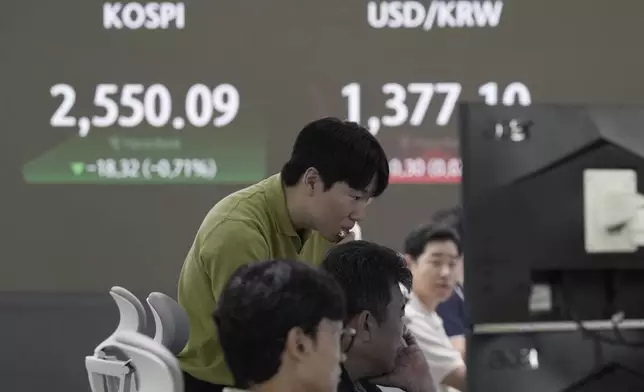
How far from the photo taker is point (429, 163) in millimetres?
3486

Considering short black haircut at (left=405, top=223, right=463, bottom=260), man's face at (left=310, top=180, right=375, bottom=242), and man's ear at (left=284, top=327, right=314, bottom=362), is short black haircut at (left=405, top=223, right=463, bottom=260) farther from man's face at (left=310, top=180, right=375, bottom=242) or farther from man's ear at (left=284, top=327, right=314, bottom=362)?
man's ear at (left=284, top=327, right=314, bottom=362)

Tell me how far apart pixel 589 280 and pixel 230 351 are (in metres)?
0.49

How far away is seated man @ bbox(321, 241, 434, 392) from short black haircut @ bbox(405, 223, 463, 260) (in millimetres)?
1525

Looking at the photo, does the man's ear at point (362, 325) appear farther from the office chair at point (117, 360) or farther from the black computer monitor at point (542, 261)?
the office chair at point (117, 360)

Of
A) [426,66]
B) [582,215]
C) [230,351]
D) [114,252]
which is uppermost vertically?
[426,66]

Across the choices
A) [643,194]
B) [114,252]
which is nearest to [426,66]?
[114,252]

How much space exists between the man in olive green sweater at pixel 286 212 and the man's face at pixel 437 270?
131 cm

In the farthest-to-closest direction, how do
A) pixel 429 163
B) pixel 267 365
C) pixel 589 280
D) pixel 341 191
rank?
pixel 429 163 < pixel 341 191 < pixel 589 280 < pixel 267 365

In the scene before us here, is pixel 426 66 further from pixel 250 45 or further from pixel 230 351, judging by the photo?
pixel 230 351

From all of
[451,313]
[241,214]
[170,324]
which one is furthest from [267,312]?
[451,313]

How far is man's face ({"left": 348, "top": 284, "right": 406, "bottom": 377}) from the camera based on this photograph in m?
1.49

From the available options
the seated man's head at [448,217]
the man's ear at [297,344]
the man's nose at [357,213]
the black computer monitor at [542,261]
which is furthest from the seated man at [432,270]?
the man's ear at [297,344]

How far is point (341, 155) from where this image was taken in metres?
1.62

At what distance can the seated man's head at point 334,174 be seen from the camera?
1.62 m
